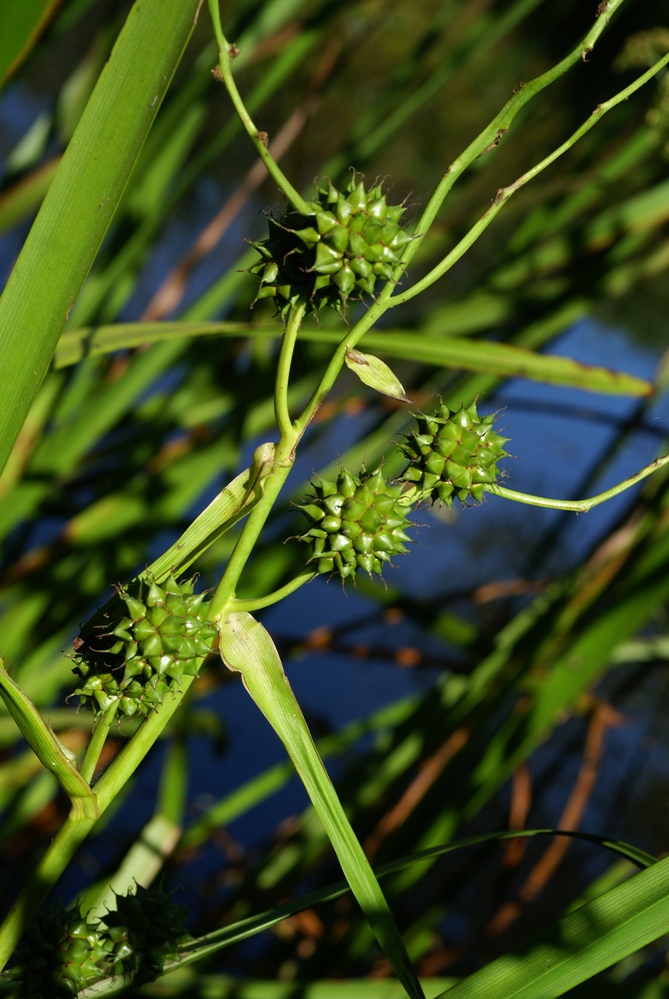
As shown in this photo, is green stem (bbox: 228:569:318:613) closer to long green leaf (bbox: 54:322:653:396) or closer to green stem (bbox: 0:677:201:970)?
green stem (bbox: 0:677:201:970)

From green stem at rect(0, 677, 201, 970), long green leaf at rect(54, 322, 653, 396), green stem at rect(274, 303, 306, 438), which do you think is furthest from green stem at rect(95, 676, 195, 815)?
long green leaf at rect(54, 322, 653, 396)

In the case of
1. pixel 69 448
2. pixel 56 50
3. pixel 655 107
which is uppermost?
pixel 56 50

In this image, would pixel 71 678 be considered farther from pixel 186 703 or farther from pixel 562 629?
pixel 562 629

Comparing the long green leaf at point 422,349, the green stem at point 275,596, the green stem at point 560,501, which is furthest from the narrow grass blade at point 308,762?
the long green leaf at point 422,349

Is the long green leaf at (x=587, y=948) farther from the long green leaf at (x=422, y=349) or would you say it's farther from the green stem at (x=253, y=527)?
the long green leaf at (x=422, y=349)

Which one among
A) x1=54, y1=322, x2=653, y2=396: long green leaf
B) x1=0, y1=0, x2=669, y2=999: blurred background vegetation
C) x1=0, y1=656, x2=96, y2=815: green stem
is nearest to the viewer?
x1=0, y1=656, x2=96, y2=815: green stem

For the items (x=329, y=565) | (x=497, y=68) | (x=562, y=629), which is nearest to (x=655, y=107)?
(x=562, y=629)
